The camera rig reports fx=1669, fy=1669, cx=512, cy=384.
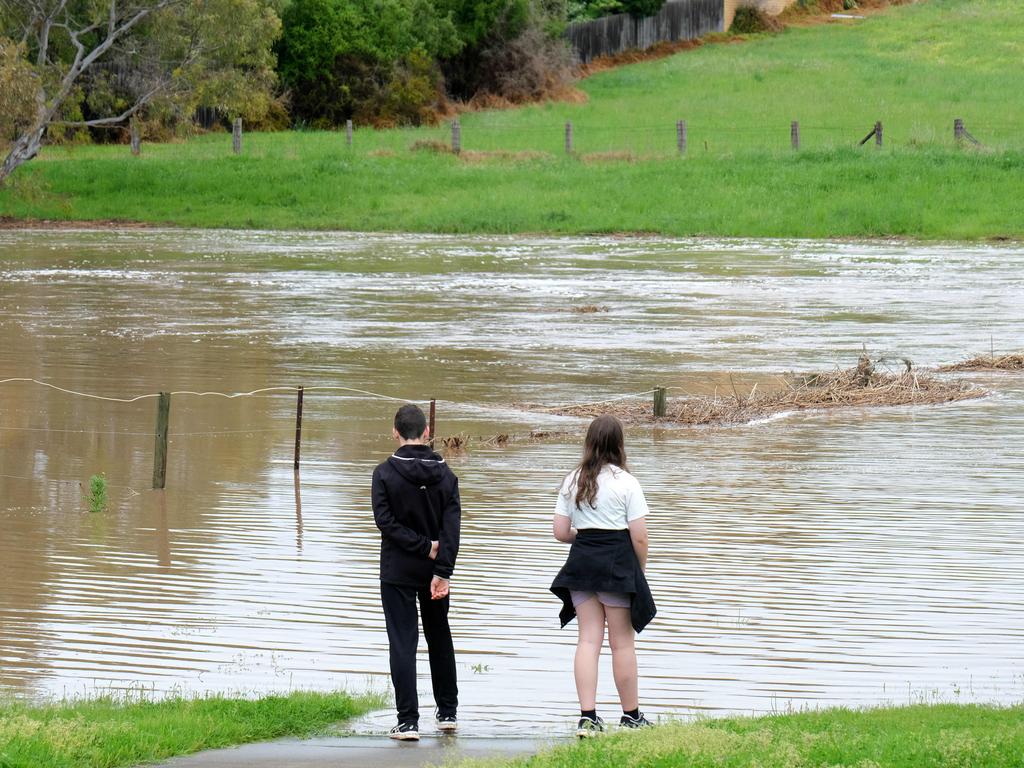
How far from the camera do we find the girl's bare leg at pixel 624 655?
7434 millimetres

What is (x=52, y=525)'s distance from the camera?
12.3m

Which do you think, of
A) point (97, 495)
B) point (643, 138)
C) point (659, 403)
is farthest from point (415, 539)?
point (643, 138)

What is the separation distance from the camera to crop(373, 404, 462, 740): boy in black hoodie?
25.1ft

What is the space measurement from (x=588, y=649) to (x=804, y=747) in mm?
1364

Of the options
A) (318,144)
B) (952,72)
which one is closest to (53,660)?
(318,144)

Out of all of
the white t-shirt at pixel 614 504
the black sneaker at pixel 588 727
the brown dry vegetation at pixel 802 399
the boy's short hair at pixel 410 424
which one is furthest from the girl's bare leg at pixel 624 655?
the brown dry vegetation at pixel 802 399

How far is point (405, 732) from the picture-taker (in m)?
7.29

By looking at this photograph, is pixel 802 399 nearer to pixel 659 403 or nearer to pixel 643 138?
pixel 659 403

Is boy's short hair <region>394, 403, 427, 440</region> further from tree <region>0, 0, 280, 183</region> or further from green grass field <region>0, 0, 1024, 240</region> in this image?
tree <region>0, 0, 280, 183</region>

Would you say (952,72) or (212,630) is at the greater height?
(952,72)

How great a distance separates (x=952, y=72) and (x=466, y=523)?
58.3 m

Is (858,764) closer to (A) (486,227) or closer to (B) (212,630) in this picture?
(B) (212,630)

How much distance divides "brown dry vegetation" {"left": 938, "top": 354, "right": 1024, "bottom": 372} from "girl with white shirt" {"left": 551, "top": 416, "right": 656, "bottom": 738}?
1427cm

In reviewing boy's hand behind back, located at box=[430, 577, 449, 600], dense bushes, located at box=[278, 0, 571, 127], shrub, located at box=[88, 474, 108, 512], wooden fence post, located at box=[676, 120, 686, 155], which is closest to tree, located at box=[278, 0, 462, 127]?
dense bushes, located at box=[278, 0, 571, 127]
